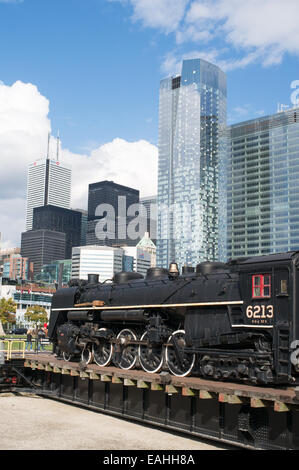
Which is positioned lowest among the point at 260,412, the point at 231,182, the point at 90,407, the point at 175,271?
the point at 90,407

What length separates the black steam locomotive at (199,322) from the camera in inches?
496

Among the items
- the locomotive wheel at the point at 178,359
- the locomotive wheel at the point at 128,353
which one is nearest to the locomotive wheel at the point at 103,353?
the locomotive wheel at the point at 128,353

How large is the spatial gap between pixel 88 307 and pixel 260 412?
10.1 metres

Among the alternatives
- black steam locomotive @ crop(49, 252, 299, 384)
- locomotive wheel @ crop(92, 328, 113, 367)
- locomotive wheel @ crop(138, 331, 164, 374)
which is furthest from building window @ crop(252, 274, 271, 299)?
locomotive wheel @ crop(92, 328, 113, 367)

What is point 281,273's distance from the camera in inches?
504

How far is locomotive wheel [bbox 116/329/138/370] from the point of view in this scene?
17.8 m

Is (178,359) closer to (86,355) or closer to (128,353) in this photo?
(128,353)

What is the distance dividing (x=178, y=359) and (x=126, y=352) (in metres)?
3.07

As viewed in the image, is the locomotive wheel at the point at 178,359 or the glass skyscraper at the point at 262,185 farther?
the glass skyscraper at the point at 262,185

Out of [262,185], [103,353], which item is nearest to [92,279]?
[103,353]

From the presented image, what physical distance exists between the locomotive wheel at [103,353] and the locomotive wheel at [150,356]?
76.7 inches

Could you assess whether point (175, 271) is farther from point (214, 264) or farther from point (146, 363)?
point (146, 363)

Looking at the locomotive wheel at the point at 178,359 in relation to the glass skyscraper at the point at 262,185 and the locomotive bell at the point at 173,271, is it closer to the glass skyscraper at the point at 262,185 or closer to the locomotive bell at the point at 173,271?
the locomotive bell at the point at 173,271
